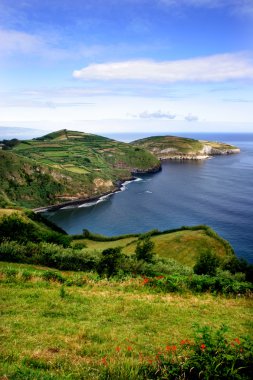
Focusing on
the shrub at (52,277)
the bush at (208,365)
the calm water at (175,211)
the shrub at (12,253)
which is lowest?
the calm water at (175,211)

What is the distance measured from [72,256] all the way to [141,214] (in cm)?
9796

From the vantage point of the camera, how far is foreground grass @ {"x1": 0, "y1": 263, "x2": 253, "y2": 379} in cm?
1038

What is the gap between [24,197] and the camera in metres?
160

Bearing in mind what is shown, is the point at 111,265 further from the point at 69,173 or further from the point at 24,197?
the point at 69,173

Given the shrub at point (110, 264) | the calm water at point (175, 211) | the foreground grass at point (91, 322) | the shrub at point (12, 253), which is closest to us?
the foreground grass at point (91, 322)

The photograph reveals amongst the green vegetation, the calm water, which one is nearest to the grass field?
the calm water

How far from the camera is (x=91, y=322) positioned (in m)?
15.0

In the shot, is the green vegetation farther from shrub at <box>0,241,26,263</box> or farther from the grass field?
the grass field

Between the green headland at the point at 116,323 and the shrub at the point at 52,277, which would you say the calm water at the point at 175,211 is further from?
the shrub at the point at 52,277

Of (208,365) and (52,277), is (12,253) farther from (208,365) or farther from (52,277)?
(208,365)

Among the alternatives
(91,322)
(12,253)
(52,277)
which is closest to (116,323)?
(91,322)

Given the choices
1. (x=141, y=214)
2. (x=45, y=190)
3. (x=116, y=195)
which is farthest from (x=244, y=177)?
(x=45, y=190)

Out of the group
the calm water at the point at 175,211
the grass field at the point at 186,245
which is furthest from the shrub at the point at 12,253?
the calm water at the point at 175,211

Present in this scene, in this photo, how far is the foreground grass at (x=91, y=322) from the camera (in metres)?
10.4
